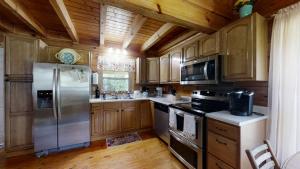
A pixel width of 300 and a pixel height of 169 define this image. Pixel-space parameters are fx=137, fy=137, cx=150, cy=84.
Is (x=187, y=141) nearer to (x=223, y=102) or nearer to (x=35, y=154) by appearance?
(x=223, y=102)

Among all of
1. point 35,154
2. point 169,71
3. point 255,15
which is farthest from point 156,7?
point 35,154

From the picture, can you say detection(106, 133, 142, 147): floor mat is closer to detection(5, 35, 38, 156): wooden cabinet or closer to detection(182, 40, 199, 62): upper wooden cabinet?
detection(5, 35, 38, 156): wooden cabinet

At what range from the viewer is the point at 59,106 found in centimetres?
250

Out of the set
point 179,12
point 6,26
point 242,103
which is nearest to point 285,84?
point 242,103

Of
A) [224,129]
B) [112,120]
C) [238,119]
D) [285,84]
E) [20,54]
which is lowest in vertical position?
[112,120]

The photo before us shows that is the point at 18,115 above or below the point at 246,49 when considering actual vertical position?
below

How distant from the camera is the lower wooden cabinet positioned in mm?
3061

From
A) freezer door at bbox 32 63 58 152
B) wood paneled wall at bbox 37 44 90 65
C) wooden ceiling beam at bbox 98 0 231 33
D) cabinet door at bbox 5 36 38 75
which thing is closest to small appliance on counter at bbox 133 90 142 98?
wood paneled wall at bbox 37 44 90 65

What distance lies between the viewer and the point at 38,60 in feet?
8.52

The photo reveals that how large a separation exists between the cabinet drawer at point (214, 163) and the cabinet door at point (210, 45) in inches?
58.9

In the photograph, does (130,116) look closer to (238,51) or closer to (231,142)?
(231,142)

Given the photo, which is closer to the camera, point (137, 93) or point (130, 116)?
point (130, 116)

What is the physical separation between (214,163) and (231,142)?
413mm

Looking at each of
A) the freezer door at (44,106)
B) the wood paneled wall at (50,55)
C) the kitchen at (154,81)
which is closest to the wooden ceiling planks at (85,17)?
the kitchen at (154,81)
